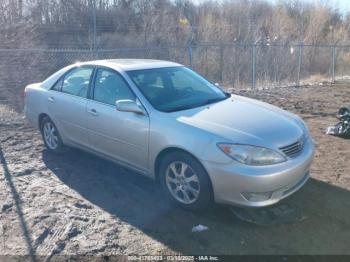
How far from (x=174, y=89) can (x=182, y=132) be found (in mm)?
996

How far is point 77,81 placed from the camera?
496 cm

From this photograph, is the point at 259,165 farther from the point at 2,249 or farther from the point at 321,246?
the point at 2,249

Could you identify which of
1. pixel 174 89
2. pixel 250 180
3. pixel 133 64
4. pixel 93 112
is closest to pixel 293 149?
pixel 250 180

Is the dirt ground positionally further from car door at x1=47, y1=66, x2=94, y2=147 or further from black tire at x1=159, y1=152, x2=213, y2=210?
car door at x1=47, y1=66, x2=94, y2=147

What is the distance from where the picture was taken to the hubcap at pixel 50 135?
5457 millimetres

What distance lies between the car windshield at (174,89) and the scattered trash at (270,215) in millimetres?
1324

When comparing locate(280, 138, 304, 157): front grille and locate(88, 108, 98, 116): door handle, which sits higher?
locate(88, 108, 98, 116): door handle

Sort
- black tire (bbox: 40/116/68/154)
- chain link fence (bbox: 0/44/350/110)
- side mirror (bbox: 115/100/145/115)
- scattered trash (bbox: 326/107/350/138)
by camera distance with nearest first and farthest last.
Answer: side mirror (bbox: 115/100/145/115) → black tire (bbox: 40/116/68/154) → scattered trash (bbox: 326/107/350/138) → chain link fence (bbox: 0/44/350/110)

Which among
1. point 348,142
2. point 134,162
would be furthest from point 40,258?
point 348,142

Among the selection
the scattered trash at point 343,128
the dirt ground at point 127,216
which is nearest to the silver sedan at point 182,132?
the dirt ground at point 127,216

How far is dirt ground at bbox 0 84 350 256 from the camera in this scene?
3.18 m

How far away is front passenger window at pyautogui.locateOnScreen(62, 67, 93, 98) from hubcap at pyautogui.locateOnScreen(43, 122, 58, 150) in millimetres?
718

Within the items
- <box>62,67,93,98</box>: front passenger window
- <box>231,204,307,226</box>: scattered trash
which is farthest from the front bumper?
<box>62,67,93,98</box>: front passenger window

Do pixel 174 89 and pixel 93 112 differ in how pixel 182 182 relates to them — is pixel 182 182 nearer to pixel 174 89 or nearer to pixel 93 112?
pixel 174 89
